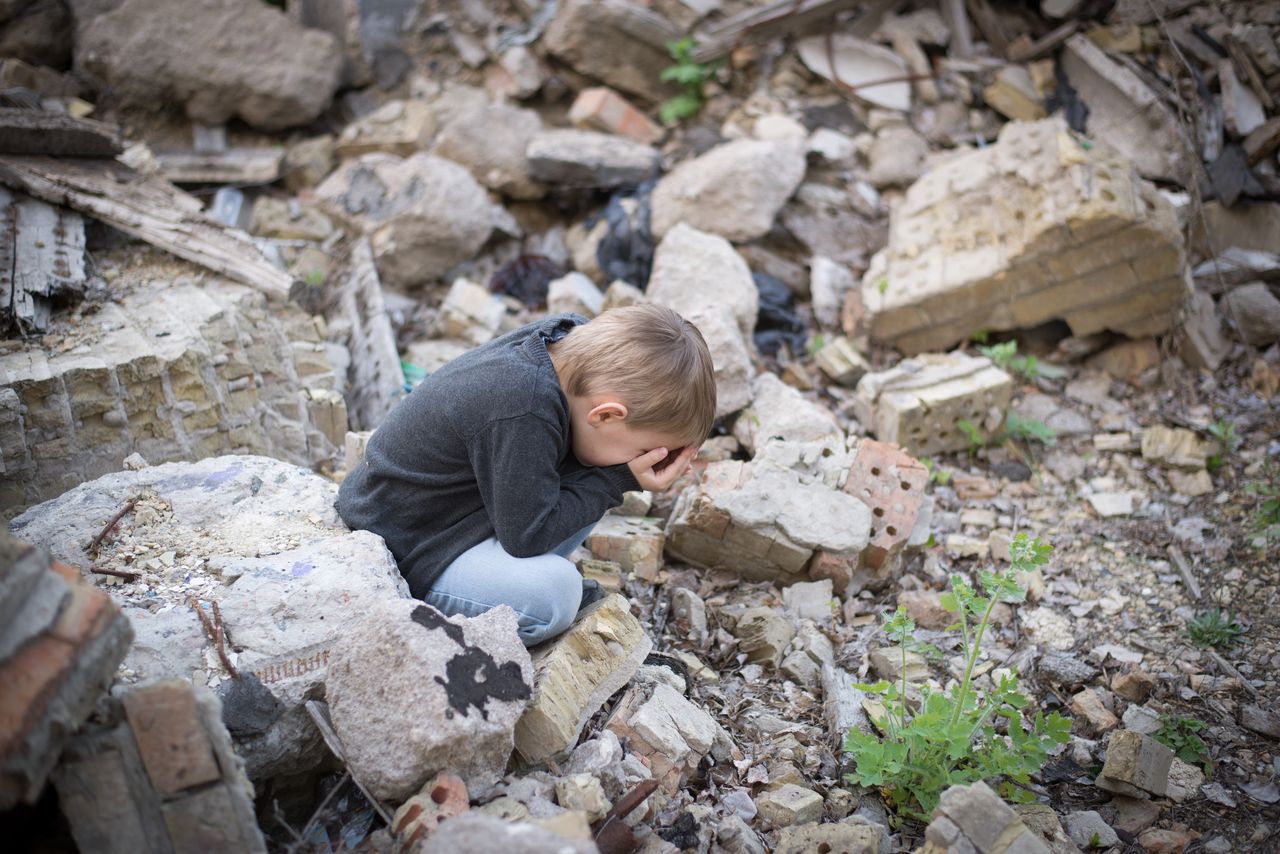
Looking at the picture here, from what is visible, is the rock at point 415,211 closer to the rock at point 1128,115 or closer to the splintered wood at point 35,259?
the splintered wood at point 35,259

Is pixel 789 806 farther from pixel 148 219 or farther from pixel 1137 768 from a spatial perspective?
pixel 148 219

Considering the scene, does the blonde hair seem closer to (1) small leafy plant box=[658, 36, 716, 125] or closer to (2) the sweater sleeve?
(2) the sweater sleeve

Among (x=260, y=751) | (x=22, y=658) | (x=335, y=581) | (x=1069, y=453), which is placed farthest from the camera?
(x=1069, y=453)

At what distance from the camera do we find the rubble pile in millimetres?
1954

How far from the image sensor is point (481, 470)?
7.23ft

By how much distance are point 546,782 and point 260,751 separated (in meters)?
0.67

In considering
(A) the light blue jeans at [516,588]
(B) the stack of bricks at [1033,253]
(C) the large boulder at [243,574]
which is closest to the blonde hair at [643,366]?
(A) the light blue jeans at [516,588]

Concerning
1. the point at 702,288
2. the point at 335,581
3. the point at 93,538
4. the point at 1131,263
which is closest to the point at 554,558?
the point at 335,581

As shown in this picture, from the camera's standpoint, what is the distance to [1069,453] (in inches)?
166

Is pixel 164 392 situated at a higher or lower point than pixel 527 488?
lower

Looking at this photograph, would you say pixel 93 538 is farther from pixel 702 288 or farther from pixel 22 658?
pixel 702 288

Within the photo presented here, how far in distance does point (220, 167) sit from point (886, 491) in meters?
5.08

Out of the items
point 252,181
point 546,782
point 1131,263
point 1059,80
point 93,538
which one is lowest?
point 252,181

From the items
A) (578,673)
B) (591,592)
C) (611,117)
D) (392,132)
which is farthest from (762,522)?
(392,132)
